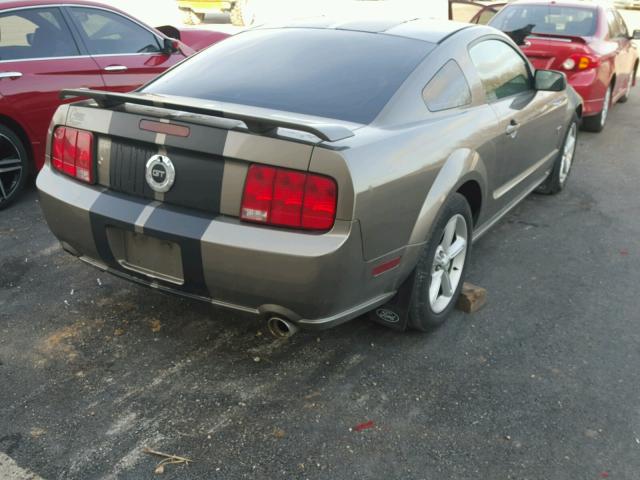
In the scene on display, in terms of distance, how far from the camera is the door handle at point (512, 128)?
3.92m

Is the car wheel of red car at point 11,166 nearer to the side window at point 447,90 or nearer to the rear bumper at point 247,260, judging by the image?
the rear bumper at point 247,260

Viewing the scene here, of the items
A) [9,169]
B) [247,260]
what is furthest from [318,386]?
[9,169]

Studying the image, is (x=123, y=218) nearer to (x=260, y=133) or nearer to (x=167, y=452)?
(x=260, y=133)

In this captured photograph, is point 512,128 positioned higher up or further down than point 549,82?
further down

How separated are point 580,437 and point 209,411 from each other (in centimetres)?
152

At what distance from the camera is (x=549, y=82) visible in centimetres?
449

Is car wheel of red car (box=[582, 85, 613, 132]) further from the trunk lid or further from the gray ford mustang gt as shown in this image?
the gray ford mustang gt

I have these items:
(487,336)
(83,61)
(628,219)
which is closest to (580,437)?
(487,336)

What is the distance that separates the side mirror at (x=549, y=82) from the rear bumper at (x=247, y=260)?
231cm

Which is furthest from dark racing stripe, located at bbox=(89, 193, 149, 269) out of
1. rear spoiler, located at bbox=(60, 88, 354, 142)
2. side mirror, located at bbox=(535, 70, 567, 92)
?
side mirror, located at bbox=(535, 70, 567, 92)

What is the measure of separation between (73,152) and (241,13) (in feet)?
57.4

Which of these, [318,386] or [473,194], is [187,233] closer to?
[318,386]

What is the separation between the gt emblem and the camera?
106 inches

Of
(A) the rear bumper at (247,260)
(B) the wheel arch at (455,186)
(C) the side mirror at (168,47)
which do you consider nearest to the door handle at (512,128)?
(B) the wheel arch at (455,186)
